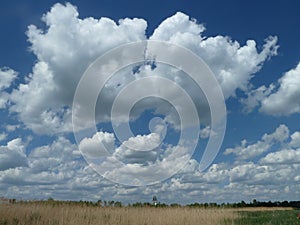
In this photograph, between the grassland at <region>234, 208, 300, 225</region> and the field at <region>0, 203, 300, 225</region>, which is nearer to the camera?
the field at <region>0, 203, 300, 225</region>

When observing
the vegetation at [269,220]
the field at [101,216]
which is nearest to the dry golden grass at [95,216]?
the field at [101,216]

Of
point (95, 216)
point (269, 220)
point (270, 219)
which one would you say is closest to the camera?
point (95, 216)

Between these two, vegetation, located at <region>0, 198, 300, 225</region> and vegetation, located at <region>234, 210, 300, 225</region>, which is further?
vegetation, located at <region>234, 210, 300, 225</region>

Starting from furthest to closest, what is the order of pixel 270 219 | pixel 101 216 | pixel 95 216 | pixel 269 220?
pixel 270 219
pixel 269 220
pixel 101 216
pixel 95 216

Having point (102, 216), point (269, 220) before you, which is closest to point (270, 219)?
point (269, 220)

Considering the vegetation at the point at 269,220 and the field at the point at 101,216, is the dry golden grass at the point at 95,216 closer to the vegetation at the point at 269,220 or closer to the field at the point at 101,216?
the field at the point at 101,216

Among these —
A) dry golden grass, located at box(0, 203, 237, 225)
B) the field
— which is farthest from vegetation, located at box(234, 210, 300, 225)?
dry golden grass, located at box(0, 203, 237, 225)

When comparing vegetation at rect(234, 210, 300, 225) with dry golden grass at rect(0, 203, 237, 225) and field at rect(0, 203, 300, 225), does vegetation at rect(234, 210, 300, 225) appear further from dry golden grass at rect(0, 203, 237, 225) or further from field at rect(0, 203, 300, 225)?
A: dry golden grass at rect(0, 203, 237, 225)

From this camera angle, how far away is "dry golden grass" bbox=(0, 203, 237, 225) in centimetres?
2088

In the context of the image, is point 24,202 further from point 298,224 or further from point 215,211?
point 298,224

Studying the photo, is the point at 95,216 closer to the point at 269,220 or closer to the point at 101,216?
the point at 101,216

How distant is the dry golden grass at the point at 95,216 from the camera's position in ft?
68.5

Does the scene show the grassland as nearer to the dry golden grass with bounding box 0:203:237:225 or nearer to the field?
the field

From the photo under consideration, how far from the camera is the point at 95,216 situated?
2483cm
